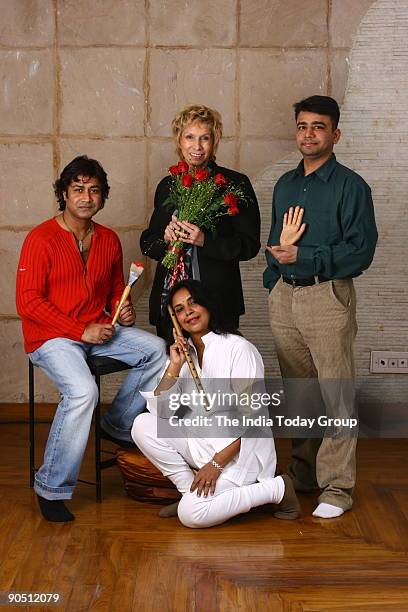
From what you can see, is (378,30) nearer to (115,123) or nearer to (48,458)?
(115,123)

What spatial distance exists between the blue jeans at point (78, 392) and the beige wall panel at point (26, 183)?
3.95 ft

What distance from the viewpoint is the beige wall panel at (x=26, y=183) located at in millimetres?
5137

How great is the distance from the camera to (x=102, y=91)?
5.08 m

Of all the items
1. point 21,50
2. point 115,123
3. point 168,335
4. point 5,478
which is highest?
point 21,50

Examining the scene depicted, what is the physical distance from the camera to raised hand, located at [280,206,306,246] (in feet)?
12.7

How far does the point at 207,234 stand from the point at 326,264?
1.96ft

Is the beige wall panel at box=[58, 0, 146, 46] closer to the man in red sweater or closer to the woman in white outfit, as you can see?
the man in red sweater

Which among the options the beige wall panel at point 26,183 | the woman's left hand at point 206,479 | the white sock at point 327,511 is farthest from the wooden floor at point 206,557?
the beige wall panel at point 26,183

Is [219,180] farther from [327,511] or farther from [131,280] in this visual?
[327,511]

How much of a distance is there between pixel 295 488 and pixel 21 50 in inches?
105

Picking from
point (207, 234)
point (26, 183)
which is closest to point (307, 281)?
point (207, 234)

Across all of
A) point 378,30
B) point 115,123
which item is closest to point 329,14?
point 378,30

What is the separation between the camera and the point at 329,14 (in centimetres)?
501

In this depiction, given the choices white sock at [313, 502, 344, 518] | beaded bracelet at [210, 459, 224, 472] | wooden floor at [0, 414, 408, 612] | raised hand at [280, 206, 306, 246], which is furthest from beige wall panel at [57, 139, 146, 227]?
white sock at [313, 502, 344, 518]
